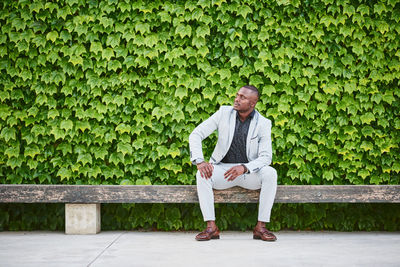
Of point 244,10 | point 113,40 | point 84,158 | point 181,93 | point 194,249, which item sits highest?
point 244,10

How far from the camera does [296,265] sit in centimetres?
327

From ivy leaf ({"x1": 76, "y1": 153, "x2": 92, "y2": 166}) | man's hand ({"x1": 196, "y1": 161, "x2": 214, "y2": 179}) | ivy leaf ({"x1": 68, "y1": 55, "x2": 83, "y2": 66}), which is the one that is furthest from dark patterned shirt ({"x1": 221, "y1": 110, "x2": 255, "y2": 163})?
ivy leaf ({"x1": 68, "y1": 55, "x2": 83, "y2": 66})

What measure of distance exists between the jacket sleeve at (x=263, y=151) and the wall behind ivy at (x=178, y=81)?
0.43 m

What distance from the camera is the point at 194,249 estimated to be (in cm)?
387

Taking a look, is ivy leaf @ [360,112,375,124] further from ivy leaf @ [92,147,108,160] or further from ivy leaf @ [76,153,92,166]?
ivy leaf @ [76,153,92,166]

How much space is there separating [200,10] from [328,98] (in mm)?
1644

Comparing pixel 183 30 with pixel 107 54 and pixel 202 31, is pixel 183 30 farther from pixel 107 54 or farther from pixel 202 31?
pixel 107 54

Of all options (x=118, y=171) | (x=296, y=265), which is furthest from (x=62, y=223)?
(x=296, y=265)

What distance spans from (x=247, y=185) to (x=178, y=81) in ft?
4.27

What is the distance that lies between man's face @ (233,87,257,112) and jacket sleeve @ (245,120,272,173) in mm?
256

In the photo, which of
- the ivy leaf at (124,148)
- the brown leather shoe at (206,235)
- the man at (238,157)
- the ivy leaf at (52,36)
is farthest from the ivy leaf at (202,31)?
Result: the brown leather shoe at (206,235)

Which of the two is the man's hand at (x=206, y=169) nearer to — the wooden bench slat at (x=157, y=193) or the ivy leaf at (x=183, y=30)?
the wooden bench slat at (x=157, y=193)

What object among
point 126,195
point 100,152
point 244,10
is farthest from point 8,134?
point 244,10

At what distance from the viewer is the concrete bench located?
Result: 4559 mm
